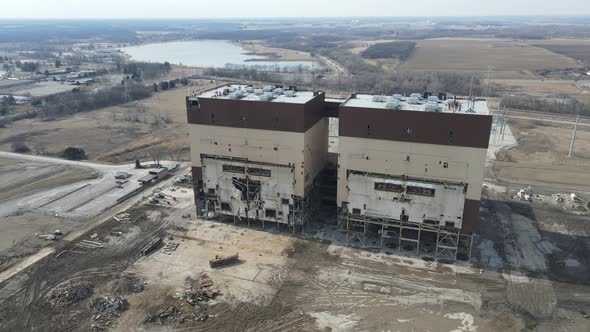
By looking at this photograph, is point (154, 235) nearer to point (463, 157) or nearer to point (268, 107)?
point (268, 107)

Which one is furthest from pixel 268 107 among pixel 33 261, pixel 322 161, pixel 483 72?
pixel 483 72

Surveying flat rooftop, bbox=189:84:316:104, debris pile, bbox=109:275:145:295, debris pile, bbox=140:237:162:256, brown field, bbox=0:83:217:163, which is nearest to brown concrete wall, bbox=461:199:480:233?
flat rooftop, bbox=189:84:316:104

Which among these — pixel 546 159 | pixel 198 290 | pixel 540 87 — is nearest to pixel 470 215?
pixel 198 290

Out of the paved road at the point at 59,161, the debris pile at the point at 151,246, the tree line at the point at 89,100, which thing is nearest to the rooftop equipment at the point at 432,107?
the debris pile at the point at 151,246

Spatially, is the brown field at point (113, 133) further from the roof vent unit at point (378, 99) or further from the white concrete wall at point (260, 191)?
the roof vent unit at point (378, 99)

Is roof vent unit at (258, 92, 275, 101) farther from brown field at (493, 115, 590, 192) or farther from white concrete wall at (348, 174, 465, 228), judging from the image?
brown field at (493, 115, 590, 192)

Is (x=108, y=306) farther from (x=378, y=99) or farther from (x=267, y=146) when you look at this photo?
(x=378, y=99)
